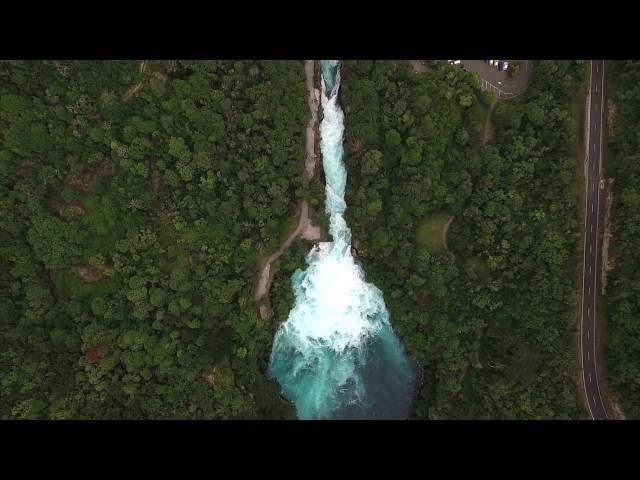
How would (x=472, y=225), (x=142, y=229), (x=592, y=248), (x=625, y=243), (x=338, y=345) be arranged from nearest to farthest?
(x=625, y=243) < (x=592, y=248) < (x=142, y=229) < (x=472, y=225) < (x=338, y=345)

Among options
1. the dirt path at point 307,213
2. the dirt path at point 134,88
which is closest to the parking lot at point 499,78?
the dirt path at point 307,213

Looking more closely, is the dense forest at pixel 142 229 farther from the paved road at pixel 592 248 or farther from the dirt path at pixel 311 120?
the paved road at pixel 592 248

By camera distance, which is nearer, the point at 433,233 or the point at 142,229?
the point at 142,229

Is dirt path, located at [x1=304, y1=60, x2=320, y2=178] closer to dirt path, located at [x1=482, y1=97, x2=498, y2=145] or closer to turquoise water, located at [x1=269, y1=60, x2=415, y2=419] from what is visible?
turquoise water, located at [x1=269, y1=60, x2=415, y2=419]

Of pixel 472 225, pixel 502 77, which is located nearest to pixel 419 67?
pixel 502 77

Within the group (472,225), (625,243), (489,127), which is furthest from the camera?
(472,225)

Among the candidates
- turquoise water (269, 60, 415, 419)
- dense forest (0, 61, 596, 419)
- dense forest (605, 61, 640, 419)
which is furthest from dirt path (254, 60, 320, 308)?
dense forest (605, 61, 640, 419)

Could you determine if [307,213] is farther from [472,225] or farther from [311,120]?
[472,225]

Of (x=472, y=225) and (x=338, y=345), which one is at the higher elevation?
(x=472, y=225)
